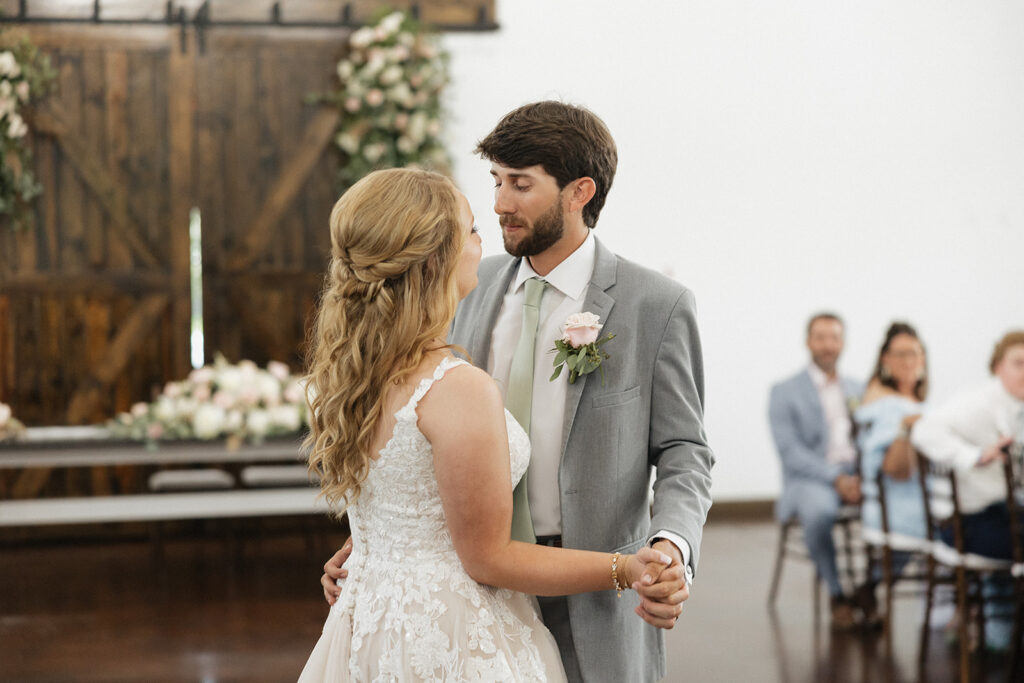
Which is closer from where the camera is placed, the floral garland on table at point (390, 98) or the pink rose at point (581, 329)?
the pink rose at point (581, 329)

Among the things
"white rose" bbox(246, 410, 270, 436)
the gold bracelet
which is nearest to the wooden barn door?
"white rose" bbox(246, 410, 270, 436)

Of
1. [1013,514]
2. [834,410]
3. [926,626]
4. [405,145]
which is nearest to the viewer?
[1013,514]

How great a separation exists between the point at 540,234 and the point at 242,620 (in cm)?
387

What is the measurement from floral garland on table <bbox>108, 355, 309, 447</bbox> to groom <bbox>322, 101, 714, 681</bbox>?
3797 mm

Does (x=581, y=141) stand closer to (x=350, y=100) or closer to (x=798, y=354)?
(x=350, y=100)

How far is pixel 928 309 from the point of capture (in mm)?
8203

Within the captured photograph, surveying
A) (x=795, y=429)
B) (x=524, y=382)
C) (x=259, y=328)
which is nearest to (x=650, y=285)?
(x=524, y=382)

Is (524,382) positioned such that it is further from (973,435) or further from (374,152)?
(374,152)

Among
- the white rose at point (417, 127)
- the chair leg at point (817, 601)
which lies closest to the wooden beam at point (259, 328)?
the white rose at point (417, 127)

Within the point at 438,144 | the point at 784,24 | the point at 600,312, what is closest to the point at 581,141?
the point at 600,312

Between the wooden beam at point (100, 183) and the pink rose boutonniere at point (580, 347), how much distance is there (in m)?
5.78

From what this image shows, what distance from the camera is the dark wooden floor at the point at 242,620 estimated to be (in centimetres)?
461

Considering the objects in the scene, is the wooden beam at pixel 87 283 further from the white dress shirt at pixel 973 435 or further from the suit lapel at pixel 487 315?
the suit lapel at pixel 487 315

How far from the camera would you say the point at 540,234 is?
2170 millimetres
